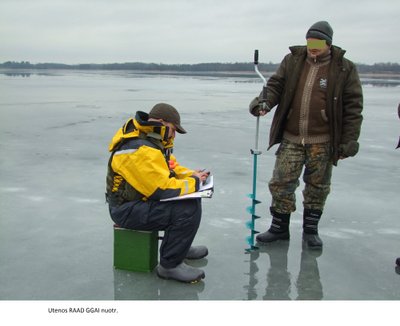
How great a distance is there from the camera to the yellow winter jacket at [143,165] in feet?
11.1

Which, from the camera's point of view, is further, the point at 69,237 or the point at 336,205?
the point at 336,205

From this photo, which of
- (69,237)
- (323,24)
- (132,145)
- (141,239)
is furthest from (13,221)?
(323,24)

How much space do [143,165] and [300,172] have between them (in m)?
1.71

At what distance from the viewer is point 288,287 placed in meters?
3.64

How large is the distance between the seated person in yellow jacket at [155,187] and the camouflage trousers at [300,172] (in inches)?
Result: 39.0

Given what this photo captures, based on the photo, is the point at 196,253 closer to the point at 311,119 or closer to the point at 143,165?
the point at 143,165

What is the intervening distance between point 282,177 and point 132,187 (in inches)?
59.8

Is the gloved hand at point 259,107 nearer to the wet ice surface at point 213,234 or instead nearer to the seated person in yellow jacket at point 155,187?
the seated person in yellow jacket at point 155,187

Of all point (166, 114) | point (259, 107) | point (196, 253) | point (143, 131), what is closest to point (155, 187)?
point (143, 131)

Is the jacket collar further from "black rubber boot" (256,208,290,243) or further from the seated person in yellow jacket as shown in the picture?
"black rubber boot" (256,208,290,243)

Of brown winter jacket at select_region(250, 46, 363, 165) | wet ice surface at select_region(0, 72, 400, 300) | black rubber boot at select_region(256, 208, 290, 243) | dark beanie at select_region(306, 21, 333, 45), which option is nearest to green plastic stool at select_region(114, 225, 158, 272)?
wet ice surface at select_region(0, 72, 400, 300)

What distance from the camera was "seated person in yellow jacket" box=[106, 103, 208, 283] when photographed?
3.42 m
